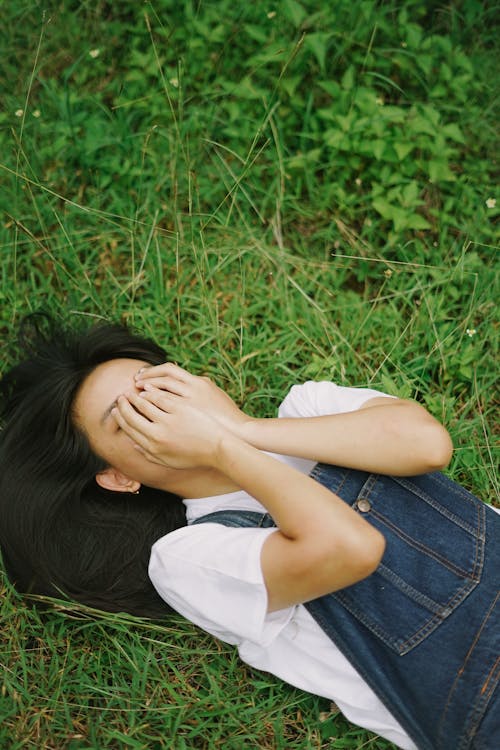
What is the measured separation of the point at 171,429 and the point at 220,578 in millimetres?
444

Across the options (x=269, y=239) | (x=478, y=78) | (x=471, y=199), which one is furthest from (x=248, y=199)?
(x=478, y=78)

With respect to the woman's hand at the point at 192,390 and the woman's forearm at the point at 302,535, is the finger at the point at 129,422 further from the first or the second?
the woman's forearm at the point at 302,535

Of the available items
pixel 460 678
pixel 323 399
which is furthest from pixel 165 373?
pixel 460 678

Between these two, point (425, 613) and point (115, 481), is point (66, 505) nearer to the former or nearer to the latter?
point (115, 481)

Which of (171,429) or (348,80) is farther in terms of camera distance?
(348,80)

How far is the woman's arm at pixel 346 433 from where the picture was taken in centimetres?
190

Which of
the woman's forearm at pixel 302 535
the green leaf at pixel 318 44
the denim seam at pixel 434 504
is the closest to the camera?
the woman's forearm at pixel 302 535

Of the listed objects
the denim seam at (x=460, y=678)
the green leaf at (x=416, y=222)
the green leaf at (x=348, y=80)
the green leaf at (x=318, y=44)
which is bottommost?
the denim seam at (x=460, y=678)

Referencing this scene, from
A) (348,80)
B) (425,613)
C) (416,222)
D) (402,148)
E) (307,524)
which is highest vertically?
(348,80)

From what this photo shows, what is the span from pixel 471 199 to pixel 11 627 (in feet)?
8.68

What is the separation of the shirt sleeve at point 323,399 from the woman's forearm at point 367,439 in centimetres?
13

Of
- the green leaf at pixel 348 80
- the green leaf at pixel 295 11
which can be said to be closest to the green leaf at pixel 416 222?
the green leaf at pixel 348 80

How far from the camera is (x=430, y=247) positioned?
2959mm

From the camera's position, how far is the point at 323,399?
7.25ft
